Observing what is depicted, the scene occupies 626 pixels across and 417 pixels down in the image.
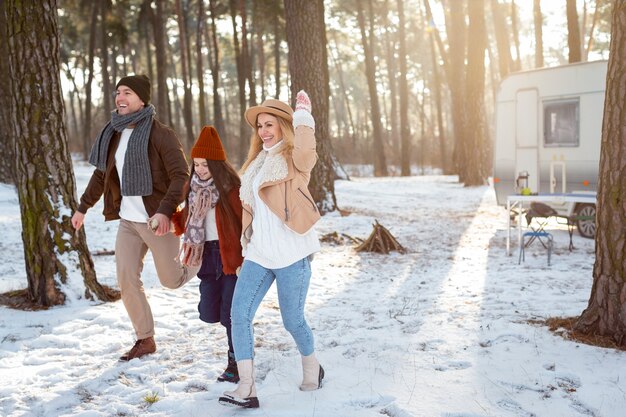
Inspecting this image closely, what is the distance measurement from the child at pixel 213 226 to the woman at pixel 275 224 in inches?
9.0

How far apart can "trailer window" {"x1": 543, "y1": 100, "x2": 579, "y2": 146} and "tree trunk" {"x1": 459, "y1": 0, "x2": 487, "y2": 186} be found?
8.37 meters

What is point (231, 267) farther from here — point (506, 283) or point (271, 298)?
point (506, 283)

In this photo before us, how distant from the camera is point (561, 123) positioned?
36.4ft

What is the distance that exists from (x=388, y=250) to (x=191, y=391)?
5.68 m

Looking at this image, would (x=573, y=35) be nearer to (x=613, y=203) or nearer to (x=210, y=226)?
(x=613, y=203)

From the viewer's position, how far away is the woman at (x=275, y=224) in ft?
11.8

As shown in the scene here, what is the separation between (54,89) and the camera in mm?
5883

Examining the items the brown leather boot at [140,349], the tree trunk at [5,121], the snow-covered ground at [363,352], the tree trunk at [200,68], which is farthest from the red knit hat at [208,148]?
the tree trunk at [200,68]

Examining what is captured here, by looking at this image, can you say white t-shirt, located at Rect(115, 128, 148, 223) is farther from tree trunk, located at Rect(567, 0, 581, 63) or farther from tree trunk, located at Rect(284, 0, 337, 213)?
tree trunk, located at Rect(567, 0, 581, 63)

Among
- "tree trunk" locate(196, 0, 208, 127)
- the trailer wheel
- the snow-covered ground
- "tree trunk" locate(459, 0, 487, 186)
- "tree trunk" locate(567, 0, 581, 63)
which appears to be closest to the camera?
the snow-covered ground

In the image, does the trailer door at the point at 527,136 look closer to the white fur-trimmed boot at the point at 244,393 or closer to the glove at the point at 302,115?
the glove at the point at 302,115

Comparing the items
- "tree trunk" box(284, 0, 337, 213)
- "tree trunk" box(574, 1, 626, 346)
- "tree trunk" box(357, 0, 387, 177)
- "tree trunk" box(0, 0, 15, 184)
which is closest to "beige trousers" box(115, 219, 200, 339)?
"tree trunk" box(574, 1, 626, 346)

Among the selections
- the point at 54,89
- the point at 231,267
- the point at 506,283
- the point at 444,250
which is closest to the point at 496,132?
the point at 444,250

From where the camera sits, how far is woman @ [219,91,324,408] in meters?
3.59
